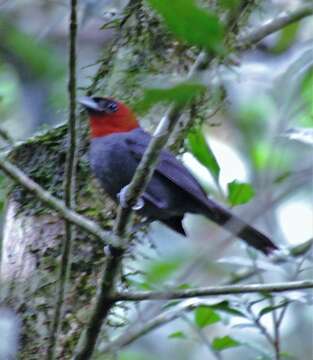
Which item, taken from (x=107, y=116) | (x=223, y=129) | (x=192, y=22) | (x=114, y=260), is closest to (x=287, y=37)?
(x=107, y=116)

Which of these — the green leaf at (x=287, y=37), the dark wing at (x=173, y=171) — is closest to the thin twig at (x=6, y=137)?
the dark wing at (x=173, y=171)

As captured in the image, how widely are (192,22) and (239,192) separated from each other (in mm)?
1942

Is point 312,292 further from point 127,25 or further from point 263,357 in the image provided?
point 127,25

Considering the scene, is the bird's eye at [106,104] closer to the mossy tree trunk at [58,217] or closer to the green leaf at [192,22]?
the mossy tree trunk at [58,217]

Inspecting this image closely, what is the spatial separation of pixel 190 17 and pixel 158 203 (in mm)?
2609

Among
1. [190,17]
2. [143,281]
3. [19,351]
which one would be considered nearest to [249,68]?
[143,281]

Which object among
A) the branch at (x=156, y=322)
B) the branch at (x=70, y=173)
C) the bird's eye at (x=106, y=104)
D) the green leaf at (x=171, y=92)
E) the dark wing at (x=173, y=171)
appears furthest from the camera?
the dark wing at (x=173, y=171)

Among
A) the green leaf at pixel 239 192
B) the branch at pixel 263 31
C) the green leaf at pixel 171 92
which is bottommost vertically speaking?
the green leaf at pixel 171 92

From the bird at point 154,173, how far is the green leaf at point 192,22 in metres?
2.28

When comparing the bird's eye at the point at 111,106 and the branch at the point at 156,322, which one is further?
the bird's eye at the point at 111,106

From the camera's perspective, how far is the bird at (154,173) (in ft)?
12.3

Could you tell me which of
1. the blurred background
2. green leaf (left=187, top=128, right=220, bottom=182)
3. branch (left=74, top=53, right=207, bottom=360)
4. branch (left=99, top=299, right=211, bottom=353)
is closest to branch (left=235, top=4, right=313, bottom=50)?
the blurred background

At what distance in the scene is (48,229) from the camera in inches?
128

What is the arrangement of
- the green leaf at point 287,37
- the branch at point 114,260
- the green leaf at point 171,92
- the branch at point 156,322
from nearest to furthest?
the green leaf at point 171,92, the branch at point 114,260, the branch at point 156,322, the green leaf at point 287,37
